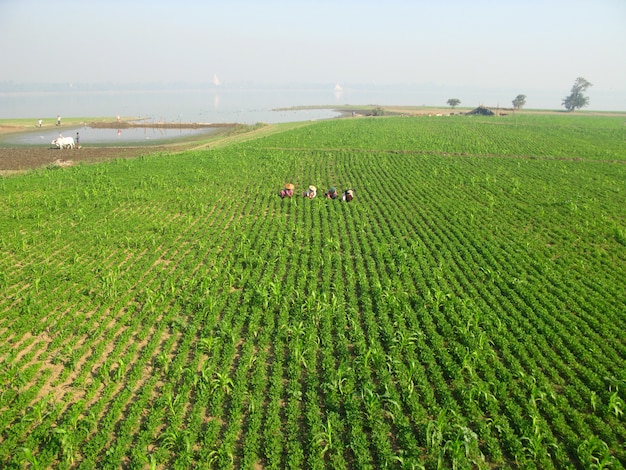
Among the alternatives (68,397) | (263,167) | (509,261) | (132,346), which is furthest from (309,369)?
(263,167)

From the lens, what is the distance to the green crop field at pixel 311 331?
7246 millimetres

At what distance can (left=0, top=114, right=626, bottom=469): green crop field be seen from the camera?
725 centimetres

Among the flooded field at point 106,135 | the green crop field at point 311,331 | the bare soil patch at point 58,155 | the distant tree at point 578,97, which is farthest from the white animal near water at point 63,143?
the distant tree at point 578,97

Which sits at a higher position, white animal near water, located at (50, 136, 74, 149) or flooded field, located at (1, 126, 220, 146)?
flooded field, located at (1, 126, 220, 146)

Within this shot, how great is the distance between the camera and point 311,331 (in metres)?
10.3

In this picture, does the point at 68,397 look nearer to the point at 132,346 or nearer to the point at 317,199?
the point at 132,346

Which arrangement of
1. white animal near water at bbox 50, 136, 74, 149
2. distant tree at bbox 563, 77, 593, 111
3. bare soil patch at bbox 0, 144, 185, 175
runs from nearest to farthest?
1. bare soil patch at bbox 0, 144, 185, 175
2. white animal near water at bbox 50, 136, 74, 149
3. distant tree at bbox 563, 77, 593, 111

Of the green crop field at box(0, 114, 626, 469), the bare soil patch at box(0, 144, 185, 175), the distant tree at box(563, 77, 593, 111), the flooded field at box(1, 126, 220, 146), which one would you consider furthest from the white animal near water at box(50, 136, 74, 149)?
the distant tree at box(563, 77, 593, 111)

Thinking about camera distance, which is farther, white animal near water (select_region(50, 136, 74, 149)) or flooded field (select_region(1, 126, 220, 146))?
flooded field (select_region(1, 126, 220, 146))

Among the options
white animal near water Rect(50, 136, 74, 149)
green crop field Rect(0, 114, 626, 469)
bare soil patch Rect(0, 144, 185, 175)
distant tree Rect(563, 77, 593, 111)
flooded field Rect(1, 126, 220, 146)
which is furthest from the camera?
distant tree Rect(563, 77, 593, 111)

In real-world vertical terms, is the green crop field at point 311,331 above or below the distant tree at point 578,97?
below

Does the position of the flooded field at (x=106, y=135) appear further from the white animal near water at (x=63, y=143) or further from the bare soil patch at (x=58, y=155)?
the bare soil patch at (x=58, y=155)

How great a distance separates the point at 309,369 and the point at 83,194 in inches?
733

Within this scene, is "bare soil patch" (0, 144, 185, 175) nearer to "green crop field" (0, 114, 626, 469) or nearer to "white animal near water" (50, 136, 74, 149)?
"white animal near water" (50, 136, 74, 149)
